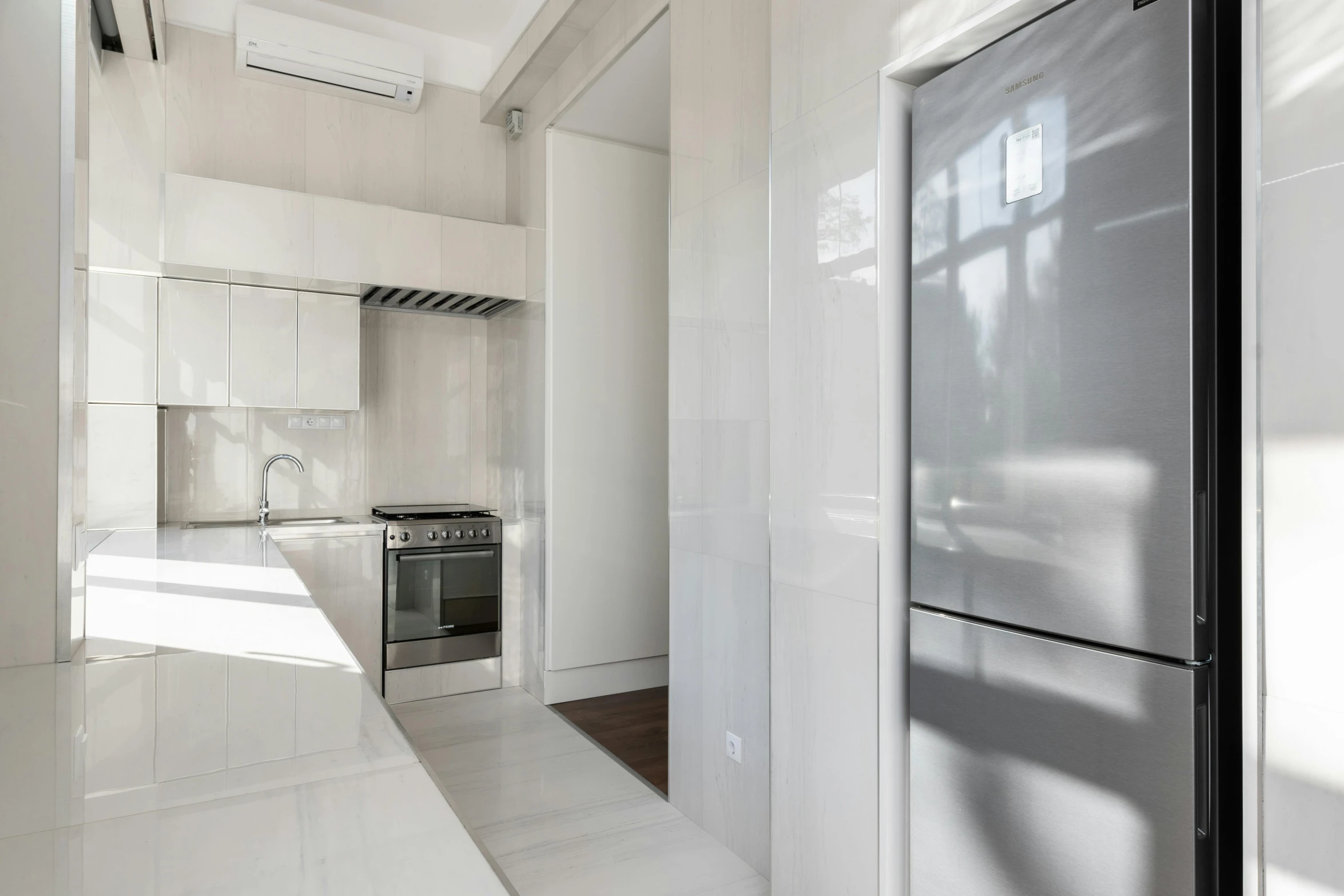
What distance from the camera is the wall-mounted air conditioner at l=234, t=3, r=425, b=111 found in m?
3.41

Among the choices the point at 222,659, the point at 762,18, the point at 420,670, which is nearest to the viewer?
the point at 222,659

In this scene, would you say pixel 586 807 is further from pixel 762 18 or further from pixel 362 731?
pixel 762 18

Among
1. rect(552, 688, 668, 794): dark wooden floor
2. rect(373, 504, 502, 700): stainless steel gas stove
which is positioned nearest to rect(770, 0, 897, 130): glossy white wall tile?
rect(552, 688, 668, 794): dark wooden floor

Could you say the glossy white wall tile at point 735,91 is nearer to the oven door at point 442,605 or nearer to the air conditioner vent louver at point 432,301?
the air conditioner vent louver at point 432,301

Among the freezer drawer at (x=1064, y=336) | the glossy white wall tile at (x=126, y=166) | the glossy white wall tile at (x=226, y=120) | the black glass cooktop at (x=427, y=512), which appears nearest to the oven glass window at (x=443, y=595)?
the black glass cooktop at (x=427, y=512)

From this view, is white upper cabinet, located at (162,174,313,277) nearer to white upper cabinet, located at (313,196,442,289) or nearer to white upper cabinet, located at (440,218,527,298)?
white upper cabinet, located at (313,196,442,289)

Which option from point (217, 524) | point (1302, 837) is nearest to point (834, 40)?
point (1302, 837)

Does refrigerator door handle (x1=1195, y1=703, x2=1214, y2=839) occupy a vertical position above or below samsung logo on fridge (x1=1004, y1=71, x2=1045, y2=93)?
below

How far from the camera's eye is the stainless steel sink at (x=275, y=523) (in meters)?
3.45

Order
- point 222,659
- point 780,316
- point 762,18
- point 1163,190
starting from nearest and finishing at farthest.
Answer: point 1163,190, point 222,659, point 780,316, point 762,18

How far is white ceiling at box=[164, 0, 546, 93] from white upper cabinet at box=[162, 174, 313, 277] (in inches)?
33.9

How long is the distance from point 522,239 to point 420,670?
7.42 ft

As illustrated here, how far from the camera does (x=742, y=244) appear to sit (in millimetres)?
2287

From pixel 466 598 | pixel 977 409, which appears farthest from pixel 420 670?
pixel 977 409
